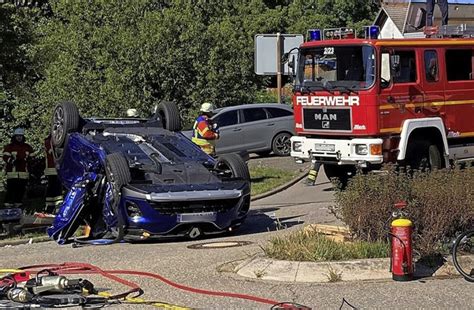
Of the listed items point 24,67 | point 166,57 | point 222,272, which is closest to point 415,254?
point 222,272

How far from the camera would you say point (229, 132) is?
74.8 feet

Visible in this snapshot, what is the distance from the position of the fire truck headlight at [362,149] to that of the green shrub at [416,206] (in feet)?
16.9

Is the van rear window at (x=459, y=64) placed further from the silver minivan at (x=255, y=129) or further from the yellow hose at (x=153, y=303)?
the yellow hose at (x=153, y=303)

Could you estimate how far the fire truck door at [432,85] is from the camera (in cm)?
1512

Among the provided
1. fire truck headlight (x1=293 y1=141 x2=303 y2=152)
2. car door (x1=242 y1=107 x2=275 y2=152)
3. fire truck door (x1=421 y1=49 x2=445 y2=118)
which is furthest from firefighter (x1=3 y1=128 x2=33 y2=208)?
car door (x1=242 y1=107 x2=275 y2=152)

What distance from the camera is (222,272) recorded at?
9.03 metres

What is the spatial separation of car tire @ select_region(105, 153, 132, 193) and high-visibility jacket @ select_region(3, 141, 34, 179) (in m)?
5.45

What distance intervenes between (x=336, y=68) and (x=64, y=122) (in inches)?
194

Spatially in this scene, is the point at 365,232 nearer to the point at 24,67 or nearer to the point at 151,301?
the point at 151,301

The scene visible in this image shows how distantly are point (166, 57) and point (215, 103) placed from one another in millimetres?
2326

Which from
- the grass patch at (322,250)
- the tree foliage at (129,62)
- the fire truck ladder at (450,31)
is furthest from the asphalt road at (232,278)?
the tree foliage at (129,62)

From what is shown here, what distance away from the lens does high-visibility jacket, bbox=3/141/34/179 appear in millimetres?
16266

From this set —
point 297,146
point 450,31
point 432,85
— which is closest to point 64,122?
point 297,146

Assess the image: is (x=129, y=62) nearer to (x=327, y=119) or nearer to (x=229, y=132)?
(x=229, y=132)
